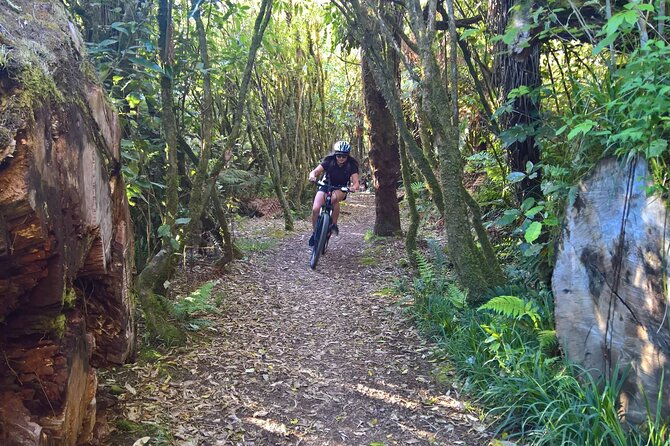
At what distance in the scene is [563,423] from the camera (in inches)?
111

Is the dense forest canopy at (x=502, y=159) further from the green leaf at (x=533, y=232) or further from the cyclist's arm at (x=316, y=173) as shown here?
the cyclist's arm at (x=316, y=173)

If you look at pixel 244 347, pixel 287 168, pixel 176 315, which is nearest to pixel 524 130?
pixel 244 347

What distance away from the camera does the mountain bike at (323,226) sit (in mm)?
7312

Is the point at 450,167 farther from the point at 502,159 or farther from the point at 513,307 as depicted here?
the point at 502,159

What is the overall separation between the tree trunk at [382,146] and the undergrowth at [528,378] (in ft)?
13.7

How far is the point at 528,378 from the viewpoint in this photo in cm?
318

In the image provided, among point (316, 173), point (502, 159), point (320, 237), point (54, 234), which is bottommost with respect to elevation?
point (320, 237)

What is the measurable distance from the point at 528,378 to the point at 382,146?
19.1ft

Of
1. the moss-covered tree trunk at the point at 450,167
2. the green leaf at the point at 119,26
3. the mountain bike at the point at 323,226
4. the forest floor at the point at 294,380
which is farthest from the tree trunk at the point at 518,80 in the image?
the mountain bike at the point at 323,226

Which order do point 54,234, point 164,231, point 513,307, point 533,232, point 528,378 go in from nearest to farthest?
point 54,234, point 533,232, point 528,378, point 513,307, point 164,231

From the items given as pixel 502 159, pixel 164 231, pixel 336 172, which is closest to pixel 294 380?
pixel 164 231

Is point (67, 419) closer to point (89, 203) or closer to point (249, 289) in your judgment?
point (89, 203)

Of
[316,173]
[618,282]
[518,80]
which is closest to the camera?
[618,282]

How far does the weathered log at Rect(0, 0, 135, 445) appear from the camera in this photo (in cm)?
188
